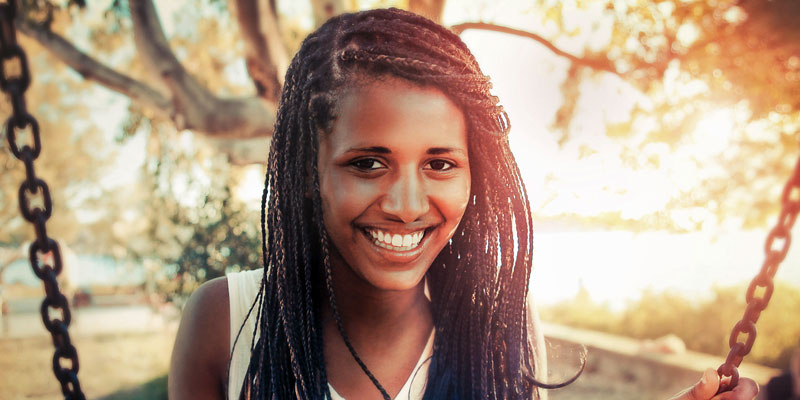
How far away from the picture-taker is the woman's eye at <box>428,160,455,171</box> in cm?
158

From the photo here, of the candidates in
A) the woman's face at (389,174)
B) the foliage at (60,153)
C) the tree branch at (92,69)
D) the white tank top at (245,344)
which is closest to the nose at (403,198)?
the woman's face at (389,174)

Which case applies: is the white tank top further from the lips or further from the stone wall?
the stone wall

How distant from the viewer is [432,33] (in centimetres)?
167

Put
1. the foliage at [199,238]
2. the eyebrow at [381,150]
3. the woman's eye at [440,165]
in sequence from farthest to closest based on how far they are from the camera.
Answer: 1. the foliage at [199,238]
2. the woman's eye at [440,165]
3. the eyebrow at [381,150]

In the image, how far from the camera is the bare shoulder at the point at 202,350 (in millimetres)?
1699

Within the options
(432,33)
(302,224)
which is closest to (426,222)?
(302,224)

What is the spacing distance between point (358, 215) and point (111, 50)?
851 centimetres

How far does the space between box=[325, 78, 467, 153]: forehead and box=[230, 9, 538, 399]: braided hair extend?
0.11ft

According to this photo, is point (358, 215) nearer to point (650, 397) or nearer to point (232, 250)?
point (232, 250)

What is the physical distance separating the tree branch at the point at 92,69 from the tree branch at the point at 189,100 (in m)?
0.40

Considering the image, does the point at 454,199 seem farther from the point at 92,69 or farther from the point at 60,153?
the point at 60,153

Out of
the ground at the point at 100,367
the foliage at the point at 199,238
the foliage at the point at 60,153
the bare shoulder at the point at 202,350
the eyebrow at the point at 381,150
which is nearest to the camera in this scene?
the eyebrow at the point at 381,150

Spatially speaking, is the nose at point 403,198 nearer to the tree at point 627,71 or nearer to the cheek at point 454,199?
the cheek at point 454,199

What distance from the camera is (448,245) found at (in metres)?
1.88
